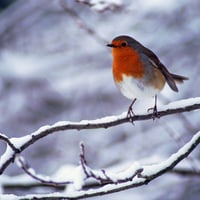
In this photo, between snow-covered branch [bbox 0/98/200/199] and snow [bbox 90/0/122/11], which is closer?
snow-covered branch [bbox 0/98/200/199]

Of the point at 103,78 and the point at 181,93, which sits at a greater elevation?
the point at 103,78

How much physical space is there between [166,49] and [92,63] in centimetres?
108

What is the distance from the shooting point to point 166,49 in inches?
260

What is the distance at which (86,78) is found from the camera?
7207 mm

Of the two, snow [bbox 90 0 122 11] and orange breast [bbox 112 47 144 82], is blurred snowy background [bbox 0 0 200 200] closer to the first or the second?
snow [bbox 90 0 122 11]

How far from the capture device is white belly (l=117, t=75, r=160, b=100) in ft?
11.6

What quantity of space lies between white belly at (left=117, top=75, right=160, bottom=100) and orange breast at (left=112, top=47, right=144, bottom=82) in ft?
0.11

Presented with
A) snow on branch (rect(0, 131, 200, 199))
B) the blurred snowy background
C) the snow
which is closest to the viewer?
snow on branch (rect(0, 131, 200, 199))

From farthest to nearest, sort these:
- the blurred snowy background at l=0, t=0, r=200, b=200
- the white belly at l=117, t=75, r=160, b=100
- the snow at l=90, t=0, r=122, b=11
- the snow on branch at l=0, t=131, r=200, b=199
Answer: the blurred snowy background at l=0, t=0, r=200, b=200 < the snow at l=90, t=0, r=122, b=11 < the white belly at l=117, t=75, r=160, b=100 < the snow on branch at l=0, t=131, r=200, b=199

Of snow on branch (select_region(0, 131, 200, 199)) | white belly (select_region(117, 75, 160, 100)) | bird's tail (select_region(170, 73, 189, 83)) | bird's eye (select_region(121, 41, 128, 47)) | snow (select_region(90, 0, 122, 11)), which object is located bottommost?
snow on branch (select_region(0, 131, 200, 199))

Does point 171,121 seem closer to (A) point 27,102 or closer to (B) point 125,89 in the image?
(A) point 27,102

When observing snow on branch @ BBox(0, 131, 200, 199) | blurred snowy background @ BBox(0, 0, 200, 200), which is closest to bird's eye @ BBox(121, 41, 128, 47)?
snow on branch @ BBox(0, 131, 200, 199)

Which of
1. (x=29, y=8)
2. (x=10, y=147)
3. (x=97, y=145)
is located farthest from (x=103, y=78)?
(x=10, y=147)

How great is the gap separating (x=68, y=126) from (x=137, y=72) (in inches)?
46.8
